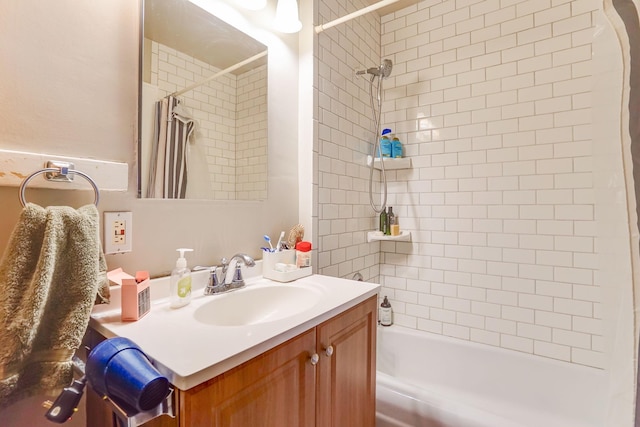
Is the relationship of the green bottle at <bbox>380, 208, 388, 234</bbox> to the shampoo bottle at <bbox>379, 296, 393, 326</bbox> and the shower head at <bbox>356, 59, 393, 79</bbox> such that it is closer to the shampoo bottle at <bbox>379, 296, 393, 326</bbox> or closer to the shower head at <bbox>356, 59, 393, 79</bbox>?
the shampoo bottle at <bbox>379, 296, 393, 326</bbox>

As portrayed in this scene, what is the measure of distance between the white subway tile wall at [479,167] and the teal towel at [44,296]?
108 cm

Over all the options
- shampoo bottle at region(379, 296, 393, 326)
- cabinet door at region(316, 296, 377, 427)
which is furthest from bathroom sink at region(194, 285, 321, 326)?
shampoo bottle at region(379, 296, 393, 326)

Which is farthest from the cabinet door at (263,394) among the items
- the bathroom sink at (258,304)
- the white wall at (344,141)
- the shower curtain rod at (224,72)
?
the shower curtain rod at (224,72)

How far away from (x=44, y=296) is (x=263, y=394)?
513mm

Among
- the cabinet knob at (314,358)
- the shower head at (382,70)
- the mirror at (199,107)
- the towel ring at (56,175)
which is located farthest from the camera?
the shower head at (382,70)

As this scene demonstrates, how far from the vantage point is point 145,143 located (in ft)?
3.19

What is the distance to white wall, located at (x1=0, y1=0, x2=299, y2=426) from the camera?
723 millimetres

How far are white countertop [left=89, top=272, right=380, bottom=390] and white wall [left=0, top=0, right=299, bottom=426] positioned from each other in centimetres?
16

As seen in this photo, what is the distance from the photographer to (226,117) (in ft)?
4.09

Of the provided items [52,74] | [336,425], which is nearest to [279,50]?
[52,74]

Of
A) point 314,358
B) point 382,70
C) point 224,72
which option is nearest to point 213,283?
point 314,358

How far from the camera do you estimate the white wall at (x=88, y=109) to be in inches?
28.5

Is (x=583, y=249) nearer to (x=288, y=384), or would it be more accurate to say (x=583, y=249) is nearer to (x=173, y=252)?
(x=288, y=384)

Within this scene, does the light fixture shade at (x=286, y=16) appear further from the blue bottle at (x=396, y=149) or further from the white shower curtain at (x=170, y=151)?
the blue bottle at (x=396, y=149)
